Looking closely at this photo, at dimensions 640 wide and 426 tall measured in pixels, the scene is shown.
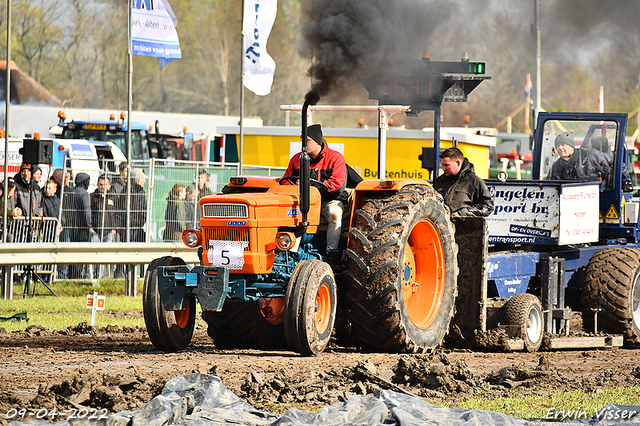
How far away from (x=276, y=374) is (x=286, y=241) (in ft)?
4.93

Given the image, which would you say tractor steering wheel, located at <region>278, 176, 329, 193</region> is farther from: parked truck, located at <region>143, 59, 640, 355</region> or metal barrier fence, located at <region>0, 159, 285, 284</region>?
metal barrier fence, located at <region>0, 159, 285, 284</region>

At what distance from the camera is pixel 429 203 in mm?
8328

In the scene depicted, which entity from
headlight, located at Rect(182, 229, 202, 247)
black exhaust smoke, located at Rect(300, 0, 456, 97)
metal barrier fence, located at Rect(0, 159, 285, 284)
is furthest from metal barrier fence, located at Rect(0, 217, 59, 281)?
black exhaust smoke, located at Rect(300, 0, 456, 97)

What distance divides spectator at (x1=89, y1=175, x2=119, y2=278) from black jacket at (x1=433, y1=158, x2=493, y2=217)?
737cm

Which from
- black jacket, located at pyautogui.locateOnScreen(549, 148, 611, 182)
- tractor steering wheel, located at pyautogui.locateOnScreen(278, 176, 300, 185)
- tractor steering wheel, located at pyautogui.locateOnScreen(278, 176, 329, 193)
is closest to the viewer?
tractor steering wheel, located at pyautogui.locateOnScreen(278, 176, 329, 193)

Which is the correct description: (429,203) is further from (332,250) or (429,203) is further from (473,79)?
(473,79)

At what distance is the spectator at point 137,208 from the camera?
15.5 meters

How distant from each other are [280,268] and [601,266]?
4.25 m

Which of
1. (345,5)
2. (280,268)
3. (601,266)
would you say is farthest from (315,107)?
(601,266)

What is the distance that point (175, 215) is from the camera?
16.1m

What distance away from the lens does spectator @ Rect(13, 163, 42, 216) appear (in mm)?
14945

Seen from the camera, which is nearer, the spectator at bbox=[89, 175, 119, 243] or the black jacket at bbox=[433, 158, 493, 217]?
the black jacket at bbox=[433, 158, 493, 217]

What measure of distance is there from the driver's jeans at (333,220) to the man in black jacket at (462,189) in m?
1.61

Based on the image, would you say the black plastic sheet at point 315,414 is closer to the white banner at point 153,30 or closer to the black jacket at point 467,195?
the black jacket at point 467,195
